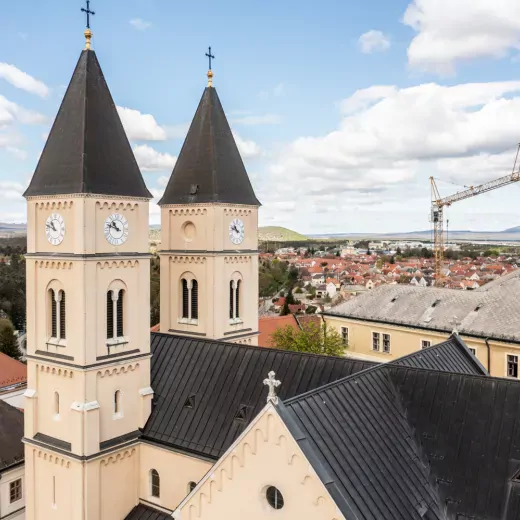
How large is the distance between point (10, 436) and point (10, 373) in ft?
63.6

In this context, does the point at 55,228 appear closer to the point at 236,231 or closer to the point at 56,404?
the point at 56,404

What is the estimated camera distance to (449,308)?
175ft

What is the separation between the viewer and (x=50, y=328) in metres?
25.7

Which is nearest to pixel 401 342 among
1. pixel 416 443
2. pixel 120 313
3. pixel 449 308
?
pixel 449 308

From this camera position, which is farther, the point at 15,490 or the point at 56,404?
the point at 15,490

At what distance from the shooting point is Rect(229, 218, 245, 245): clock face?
3300 centimetres

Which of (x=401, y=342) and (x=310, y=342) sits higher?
(x=310, y=342)

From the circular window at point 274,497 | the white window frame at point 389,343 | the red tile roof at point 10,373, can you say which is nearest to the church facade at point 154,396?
the circular window at point 274,497

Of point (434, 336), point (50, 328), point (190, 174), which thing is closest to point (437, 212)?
point (434, 336)

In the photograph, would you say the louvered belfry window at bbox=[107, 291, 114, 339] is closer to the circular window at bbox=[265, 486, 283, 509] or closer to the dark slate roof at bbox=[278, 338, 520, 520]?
the dark slate roof at bbox=[278, 338, 520, 520]

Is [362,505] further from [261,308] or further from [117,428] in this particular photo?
[261,308]

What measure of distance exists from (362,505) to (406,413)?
6062mm

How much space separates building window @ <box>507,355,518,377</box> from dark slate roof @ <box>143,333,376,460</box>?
92.4 feet

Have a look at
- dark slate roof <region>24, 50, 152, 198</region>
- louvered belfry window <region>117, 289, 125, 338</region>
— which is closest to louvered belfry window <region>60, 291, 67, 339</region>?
louvered belfry window <region>117, 289, 125, 338</region>
